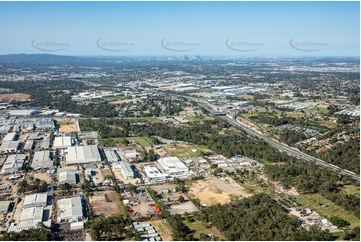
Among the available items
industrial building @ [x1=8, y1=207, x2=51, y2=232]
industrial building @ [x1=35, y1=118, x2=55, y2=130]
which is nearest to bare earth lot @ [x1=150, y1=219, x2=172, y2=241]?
industrial building @ [x1=8, y1=207, x2=51, y2=232]

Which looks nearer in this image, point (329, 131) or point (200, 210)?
point (200, 210)

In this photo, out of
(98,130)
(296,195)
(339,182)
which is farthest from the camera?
(98,130)

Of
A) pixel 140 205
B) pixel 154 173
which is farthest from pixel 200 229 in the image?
pixel 154 173

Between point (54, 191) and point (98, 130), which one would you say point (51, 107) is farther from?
point (54, 191)

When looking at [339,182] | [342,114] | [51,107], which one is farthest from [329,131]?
[51,107]

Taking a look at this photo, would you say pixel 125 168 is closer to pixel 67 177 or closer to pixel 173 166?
pixel 173 166

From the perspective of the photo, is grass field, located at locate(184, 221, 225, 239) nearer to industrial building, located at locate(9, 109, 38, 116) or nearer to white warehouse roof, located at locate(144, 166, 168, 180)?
white warehouse roof, located at locate(144, 166, 168, 180)
